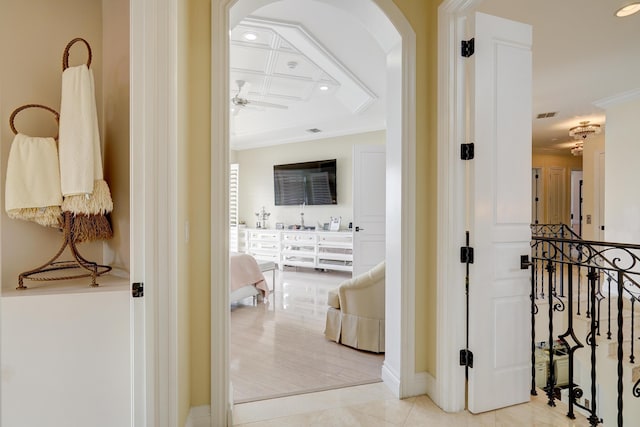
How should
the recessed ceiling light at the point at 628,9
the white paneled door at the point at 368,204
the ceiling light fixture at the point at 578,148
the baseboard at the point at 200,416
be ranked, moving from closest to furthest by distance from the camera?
the baseboard at the point at 200,416 < the recessed ceiling light at the point at 628,9 < the white paneled door at the point at 368,204 < the ceiling light fixture at the point at 578,148

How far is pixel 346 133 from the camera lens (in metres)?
Result: 7.00

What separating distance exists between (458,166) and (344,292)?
5.43ft

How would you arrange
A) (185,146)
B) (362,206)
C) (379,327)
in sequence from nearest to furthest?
(185,146) < (379,327) < (362,206)

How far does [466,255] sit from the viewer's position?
2.09 m

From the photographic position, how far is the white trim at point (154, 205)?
1321mm

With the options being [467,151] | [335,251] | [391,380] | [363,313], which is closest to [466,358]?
[391,380]

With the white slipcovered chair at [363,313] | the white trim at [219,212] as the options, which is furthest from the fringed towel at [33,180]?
the white slipcovered chair at [363,313]

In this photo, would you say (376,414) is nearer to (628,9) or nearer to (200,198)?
(200,198)

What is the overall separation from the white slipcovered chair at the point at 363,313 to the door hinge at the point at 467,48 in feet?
5.98

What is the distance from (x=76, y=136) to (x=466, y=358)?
2.34m

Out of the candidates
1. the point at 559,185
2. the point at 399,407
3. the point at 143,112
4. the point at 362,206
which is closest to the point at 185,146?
the point at 143,112

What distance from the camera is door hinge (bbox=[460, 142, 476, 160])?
6.81 feet

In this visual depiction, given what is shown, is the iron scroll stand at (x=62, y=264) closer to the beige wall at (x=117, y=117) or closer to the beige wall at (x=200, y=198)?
the beige wall at (x=117, y=117)

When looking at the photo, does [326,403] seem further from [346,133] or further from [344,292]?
[346,133]
